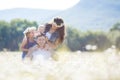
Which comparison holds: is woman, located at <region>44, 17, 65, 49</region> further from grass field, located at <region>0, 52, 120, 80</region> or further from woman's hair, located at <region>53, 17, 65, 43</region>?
grass field, located at <region>0, 52, 120, 80</region>

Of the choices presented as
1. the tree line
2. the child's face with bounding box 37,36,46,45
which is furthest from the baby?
the tree line

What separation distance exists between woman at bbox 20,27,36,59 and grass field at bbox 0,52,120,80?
0.06m

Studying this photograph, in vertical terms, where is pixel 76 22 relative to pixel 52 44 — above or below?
above

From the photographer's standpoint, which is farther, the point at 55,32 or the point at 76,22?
the point at 76,22

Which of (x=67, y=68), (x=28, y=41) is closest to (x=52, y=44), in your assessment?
(x=28, y=41)

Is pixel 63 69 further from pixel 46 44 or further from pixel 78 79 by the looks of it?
pixel 46 44

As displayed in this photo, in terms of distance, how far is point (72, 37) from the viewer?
8.03ft

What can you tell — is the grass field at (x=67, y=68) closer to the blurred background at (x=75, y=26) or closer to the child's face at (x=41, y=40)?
the blurred background at (x=75, y=26)

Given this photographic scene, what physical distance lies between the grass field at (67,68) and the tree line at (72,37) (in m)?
0.10

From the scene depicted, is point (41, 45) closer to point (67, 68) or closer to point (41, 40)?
point (41, 40)

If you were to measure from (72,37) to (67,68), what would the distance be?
615 millimetres

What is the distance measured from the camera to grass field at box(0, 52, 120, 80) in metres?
1.64

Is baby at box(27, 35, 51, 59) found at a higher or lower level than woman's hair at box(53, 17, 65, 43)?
lower

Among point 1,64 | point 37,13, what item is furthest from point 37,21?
point 1,64
